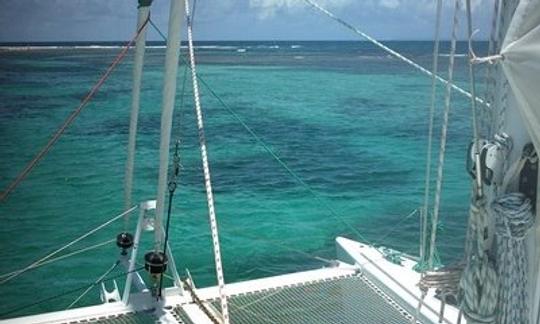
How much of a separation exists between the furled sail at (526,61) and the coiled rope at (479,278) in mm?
539

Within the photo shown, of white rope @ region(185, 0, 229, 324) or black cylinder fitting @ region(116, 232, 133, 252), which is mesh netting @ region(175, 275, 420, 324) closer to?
white rope @ region(185, 0, 229, 324)

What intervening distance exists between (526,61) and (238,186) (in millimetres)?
15956

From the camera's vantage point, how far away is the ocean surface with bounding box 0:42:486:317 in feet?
41.5

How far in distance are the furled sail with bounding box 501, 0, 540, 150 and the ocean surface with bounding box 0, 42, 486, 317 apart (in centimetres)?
471

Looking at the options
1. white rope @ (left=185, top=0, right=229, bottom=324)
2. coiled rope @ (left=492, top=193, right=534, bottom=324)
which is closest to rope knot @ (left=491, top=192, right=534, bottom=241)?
coiled rope @ (left=492, top=193, right=534, bottom=324)

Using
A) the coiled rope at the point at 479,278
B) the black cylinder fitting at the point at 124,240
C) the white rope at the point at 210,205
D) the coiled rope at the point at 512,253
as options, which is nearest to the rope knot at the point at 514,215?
the coiled rope at the point at 512,253

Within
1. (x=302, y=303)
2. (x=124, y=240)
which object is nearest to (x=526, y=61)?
(x=302, y=303)

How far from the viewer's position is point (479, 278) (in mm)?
3090

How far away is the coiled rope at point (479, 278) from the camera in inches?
120

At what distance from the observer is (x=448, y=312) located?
6254mm

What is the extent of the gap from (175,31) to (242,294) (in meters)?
3.32

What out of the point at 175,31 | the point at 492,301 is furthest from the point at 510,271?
the point at 175,31

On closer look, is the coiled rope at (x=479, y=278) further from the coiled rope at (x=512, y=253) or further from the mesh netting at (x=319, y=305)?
the mesh netting at (x=319, y=305)

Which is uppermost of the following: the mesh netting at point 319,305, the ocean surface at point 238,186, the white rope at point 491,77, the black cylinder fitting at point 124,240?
the white rope at point 491,77
